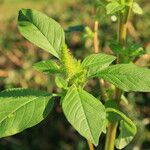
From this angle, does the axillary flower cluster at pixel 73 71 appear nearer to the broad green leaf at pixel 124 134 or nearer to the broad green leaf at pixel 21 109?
the broad green leaf at pixel 21 109

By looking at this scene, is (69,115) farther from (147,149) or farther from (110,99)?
(147,149)

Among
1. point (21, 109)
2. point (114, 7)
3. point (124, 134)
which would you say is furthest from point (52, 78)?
point (21, 109)

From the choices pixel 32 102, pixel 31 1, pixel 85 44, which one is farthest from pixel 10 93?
pixel 31 1

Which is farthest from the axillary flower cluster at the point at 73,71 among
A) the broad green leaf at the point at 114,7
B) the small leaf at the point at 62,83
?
the broad green leaf at the point at 114,7

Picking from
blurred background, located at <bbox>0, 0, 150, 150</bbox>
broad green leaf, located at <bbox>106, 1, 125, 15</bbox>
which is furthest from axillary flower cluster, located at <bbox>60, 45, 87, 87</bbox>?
blurred background, located at <bbox>0, 0, 150, 150</bbox>

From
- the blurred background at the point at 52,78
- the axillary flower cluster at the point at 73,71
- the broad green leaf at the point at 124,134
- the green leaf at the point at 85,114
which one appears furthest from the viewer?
the blurred background at the point at 52,78

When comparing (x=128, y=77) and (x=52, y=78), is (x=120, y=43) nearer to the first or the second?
(x=128, y=77)

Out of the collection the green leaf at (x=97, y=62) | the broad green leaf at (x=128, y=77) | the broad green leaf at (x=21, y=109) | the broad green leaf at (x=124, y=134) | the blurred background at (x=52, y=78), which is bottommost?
the blurred background at (x=52, y=78)
